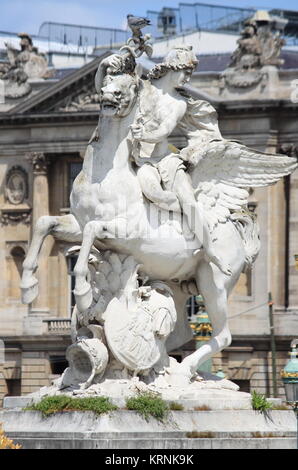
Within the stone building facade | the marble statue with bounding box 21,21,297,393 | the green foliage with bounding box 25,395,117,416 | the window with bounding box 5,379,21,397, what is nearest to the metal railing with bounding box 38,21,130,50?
the stone building facade

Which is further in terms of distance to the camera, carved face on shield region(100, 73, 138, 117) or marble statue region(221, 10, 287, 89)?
marble statue region(221, 10, 287, 89)

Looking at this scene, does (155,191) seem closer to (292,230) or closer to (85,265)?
(85,265)

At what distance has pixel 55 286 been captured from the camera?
2945 inches

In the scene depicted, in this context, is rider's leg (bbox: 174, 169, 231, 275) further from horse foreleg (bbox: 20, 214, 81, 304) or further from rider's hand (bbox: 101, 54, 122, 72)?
rider's hand (bbox: 101, 54, 122, 72)

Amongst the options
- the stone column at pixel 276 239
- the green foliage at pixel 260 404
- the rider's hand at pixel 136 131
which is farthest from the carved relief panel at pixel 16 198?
the green foliage at pixel 260 404

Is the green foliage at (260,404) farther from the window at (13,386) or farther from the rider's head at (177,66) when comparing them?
the window at (13,386)

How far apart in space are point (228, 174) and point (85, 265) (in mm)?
2089

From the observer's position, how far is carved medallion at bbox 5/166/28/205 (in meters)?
75.9

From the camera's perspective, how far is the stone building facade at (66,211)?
71.4 metres

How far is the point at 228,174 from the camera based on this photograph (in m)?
20.3

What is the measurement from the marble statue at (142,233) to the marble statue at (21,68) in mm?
55758

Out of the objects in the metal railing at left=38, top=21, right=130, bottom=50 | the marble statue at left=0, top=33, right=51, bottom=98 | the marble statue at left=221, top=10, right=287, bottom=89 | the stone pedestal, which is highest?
the metal railing at left=38, top=21, right=130, bottom=50

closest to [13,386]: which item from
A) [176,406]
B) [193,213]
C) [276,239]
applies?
[276,239]
